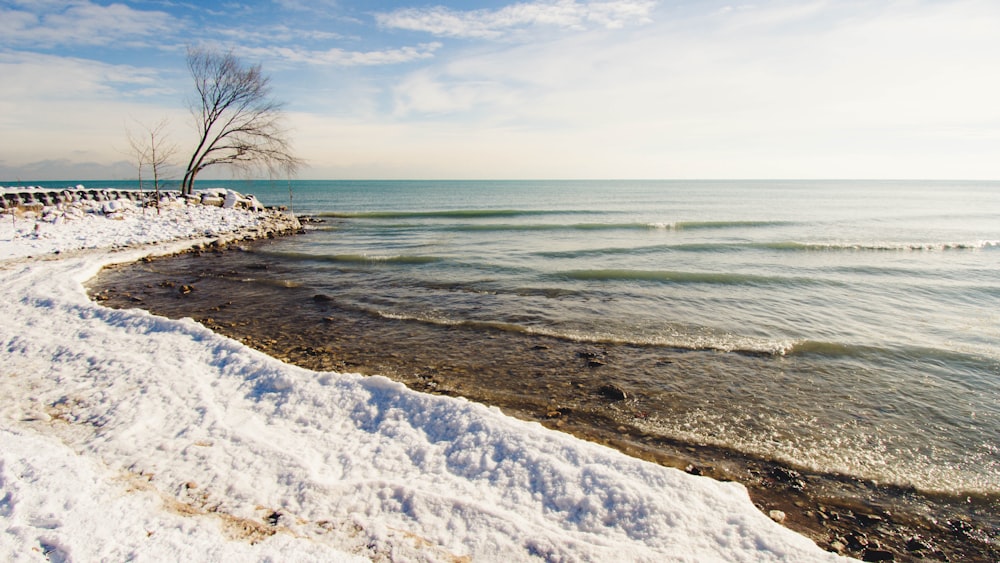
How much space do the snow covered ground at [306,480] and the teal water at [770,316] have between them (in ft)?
6.85

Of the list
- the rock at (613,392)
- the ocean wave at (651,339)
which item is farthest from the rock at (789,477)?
the ocean wave at (651,339)

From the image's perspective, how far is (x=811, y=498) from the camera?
425cm

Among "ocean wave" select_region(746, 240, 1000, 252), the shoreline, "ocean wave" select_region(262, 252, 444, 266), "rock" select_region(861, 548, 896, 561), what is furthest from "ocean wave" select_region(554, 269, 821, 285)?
"rock" select_region(861, 548, 896, 561)

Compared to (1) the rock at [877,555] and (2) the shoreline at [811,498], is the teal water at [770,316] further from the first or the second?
(1) the rock at [877,555]

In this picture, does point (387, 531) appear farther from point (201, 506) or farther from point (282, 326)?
point (282, 326)

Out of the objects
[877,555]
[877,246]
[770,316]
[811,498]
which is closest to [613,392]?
[811,498]

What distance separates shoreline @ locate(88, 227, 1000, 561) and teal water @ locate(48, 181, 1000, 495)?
0.96 feet

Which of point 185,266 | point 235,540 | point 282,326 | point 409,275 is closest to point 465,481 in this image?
point 235,540

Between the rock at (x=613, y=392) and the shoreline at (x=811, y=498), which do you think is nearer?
the shoreline at (x=811, y=498)

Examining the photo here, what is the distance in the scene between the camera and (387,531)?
10.4 ft

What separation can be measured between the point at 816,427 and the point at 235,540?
6228mm

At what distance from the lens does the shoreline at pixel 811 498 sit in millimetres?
3730

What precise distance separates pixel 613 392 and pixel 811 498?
247 centimetres

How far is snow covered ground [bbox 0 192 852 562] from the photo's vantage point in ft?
9.93
